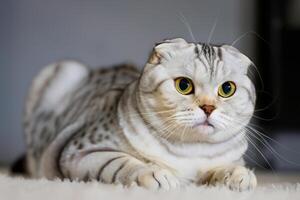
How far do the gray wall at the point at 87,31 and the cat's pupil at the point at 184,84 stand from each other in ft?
0.19

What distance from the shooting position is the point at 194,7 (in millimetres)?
838

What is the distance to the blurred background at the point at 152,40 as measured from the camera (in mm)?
862

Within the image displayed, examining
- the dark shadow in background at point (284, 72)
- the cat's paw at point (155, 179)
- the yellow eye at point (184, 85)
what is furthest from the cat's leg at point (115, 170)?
the dark shadow in background at point (284, 72)

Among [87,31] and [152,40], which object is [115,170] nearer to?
[152,40]

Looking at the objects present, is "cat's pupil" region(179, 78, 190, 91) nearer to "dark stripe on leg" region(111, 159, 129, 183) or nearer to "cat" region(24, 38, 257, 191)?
"cat" region(24, 38, 257, 191)

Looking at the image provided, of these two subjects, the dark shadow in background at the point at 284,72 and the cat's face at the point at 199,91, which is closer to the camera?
the cat's face at the point at 199,91

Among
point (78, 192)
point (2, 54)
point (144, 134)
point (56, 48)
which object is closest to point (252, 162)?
point (144, 134)

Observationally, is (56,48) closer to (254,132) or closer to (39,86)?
(39,86)

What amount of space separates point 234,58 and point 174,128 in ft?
0.42

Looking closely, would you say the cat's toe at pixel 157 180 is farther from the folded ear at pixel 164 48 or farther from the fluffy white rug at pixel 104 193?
the folded ear at pixel 164 48

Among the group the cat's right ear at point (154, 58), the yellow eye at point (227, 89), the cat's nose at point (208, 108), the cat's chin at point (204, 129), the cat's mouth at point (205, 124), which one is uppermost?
the cat's right ear at point (154, 58)

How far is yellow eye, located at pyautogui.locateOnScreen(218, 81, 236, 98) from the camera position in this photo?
0.77m

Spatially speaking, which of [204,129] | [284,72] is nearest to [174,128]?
[204,129]

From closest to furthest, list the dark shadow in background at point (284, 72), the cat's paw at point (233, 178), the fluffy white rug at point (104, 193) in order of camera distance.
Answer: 1. the fluffy white rug at point (104, 193)
2. the cat's paw at point (233, 178)
3. the dark shadow in background at point (284, 72)
